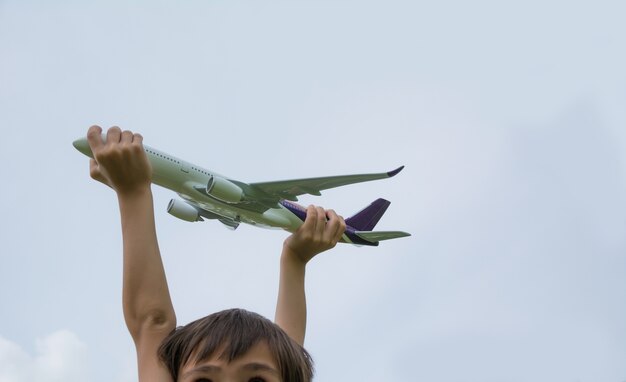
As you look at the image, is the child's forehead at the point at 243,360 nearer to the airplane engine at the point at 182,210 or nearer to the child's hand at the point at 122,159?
the child's hand at the point at 122,159

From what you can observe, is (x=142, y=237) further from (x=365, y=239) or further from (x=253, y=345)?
(x=365, y=239)

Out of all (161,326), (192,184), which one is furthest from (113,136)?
(192,184)

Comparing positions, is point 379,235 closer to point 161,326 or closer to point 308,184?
point 308,184

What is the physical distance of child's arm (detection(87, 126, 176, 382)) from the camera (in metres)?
2.47

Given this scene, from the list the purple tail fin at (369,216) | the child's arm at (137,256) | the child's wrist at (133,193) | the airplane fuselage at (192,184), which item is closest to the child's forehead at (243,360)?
the child's arm at (137,256)

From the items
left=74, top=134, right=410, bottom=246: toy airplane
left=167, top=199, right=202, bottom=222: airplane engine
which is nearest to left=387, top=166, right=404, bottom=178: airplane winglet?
left=74, top=134, right=410, bottom=246: toy airplane

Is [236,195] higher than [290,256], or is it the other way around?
[236,195]

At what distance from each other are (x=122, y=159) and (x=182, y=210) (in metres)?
20.9

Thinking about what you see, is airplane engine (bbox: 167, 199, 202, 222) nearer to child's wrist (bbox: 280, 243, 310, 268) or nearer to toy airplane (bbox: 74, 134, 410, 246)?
toy airplane (bbox: 74, 134, 410, 246)

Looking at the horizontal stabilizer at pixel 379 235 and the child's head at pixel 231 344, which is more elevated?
the horizontal stabilizer at pixel 379 235

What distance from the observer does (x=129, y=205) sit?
255 cm

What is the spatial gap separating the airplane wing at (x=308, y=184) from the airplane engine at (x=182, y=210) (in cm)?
225

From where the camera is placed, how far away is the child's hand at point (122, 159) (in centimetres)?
247

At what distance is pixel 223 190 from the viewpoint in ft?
72.5
